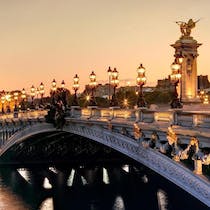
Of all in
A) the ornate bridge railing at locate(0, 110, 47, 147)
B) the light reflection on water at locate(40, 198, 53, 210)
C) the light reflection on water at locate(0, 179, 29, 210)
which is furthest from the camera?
the ornate bridge railing at locate(0, 110, 47, 147)

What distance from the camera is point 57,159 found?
227 ft

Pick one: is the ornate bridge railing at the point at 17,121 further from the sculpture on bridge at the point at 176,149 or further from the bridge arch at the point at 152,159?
the sculpture on bridge at the point at 176,149

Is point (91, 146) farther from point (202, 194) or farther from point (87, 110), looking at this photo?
point (202, 194)

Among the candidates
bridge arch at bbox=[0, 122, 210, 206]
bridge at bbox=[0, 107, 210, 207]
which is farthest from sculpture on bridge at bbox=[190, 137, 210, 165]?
bridge arch at bbox=[0, 122, 210, 206]

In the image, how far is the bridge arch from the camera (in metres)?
23.9

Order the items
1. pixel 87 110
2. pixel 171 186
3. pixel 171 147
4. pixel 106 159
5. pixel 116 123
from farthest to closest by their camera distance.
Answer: pixel 106 159 → pixel 171 186 → pixel 87 110 → pixel 116 123 → pixel 171 147

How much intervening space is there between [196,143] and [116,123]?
1035 cm

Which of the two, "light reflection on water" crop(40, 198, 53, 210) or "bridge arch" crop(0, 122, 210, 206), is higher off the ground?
"bridge arch" crop(0, 122, 210, 206)

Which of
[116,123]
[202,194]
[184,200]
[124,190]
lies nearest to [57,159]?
[124,190]

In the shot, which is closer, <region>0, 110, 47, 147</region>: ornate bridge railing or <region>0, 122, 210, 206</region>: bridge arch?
<region>0, 122, 210, 206</region>: bridge arch

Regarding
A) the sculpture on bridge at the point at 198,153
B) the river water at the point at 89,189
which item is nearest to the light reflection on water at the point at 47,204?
the river water at the point at 89,189

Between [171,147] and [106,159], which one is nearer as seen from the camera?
[171,147]

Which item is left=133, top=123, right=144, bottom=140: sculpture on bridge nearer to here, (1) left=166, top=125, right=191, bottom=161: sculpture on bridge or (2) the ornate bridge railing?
(1) left=166, top=125, right=191, bottom=161: sculpture on bridge

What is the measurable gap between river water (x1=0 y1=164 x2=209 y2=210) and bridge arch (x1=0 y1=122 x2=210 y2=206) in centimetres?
660
